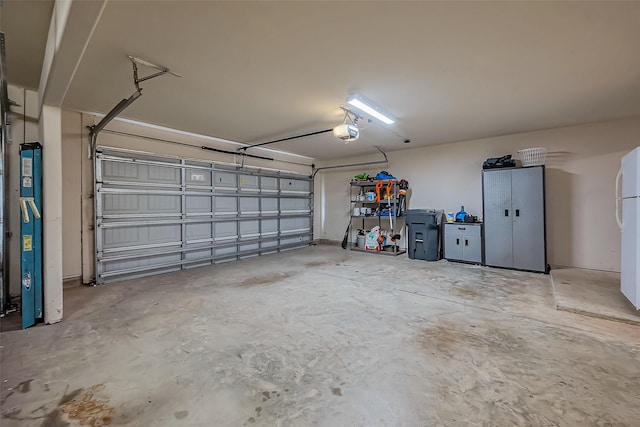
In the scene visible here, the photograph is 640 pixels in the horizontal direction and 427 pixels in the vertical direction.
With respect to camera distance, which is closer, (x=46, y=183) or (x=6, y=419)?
(x=6, y=419)

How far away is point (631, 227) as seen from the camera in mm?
2854

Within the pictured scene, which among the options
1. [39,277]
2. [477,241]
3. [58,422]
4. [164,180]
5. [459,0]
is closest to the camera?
[58,422]

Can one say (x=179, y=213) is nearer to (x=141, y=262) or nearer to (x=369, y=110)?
(x=141, y=262)

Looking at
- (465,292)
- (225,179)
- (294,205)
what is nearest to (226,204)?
(225,179)

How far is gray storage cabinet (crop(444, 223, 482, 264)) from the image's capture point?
17.7ft

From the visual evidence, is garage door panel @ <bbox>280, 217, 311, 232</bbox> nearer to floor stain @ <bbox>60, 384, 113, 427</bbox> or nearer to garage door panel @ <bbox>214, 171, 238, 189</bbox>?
garage door panel @ <bbox>214, 171, 238, 189</bbox>

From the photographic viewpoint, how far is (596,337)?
7.98ft

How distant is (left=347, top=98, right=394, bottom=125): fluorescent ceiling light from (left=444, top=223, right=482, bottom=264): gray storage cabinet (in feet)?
9.12

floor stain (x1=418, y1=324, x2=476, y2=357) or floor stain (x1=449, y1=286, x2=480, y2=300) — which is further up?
floor stain (x1=449, y1=286, x2=480, y2=300)

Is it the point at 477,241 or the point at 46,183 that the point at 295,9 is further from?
the point at 477,241

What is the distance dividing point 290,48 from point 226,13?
62 centimetres

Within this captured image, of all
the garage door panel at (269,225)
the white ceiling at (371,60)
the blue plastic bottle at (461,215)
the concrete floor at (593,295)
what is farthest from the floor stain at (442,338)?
the garage door panel at (269,225)

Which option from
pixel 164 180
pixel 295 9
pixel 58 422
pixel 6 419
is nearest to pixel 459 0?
pixel 295 9

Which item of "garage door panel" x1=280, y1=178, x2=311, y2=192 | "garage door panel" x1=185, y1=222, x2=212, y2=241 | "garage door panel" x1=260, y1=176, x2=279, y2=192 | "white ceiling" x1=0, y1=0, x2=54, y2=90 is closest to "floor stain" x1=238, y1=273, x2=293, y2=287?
"garage door panel" x1=185, y1=222, x2=212, y2=241
